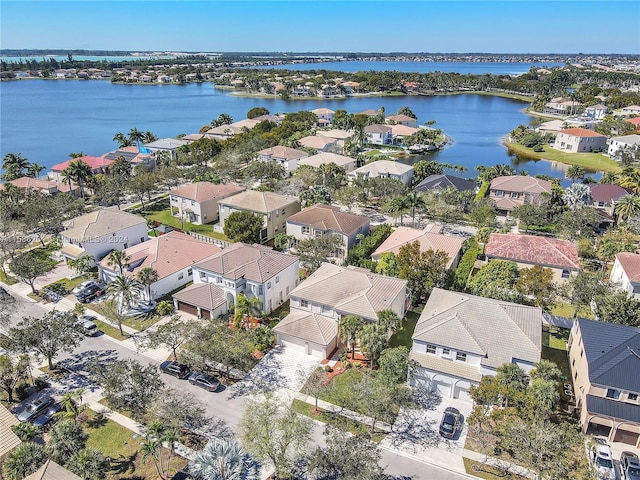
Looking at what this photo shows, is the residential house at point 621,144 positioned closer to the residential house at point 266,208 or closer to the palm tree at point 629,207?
the palm tree at point 629,207

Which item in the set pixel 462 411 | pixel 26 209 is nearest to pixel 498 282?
pixel 462 411

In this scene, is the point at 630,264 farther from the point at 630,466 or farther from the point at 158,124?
the point at 158,124

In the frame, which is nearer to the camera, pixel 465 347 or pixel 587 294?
pixel 465 347

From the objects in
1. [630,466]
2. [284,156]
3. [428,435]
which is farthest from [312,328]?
[284,156]

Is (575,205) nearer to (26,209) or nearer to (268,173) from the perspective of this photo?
(268,173)

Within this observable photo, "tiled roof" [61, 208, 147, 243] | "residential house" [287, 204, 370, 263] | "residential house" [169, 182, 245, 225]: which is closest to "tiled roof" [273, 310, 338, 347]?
"residential house" [287, 204, 370, 263]

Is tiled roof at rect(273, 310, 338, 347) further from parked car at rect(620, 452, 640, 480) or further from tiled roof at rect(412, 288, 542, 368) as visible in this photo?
parked car at rect(620, 452, 640, 480)
